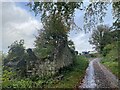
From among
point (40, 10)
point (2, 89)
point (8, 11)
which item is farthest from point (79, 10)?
point (2, 89)

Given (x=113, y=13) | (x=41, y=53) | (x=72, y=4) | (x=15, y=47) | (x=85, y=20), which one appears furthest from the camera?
(x=41, y=53)

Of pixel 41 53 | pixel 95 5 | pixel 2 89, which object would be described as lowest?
pixel 2 89

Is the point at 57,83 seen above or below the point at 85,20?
below

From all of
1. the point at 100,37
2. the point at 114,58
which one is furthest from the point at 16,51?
the point at 100,37

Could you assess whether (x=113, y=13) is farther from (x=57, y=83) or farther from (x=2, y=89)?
(x=2, y=89)

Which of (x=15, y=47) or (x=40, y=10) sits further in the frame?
(x=15, y=47)

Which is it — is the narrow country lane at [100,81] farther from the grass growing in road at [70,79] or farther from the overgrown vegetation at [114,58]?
the overgrown vegetation at [114,58]

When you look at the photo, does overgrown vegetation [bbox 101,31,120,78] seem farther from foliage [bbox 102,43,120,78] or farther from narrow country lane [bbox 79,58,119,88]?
narrow country lane [bbox 79,58,119,88]

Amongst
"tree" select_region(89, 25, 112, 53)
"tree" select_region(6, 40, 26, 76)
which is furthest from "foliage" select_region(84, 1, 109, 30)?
"tree" select_region(89, 25, 112, 53)

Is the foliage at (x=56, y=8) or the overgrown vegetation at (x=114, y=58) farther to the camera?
the overgrown vegetation at (x=114, y=58)

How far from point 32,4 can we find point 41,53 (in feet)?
20.6

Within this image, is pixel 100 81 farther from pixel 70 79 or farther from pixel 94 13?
pixel 94 13

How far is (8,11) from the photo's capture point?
12992 mm

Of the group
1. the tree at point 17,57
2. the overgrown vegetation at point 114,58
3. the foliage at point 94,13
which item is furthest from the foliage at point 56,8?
the overgrown vegetation at point 114,58
